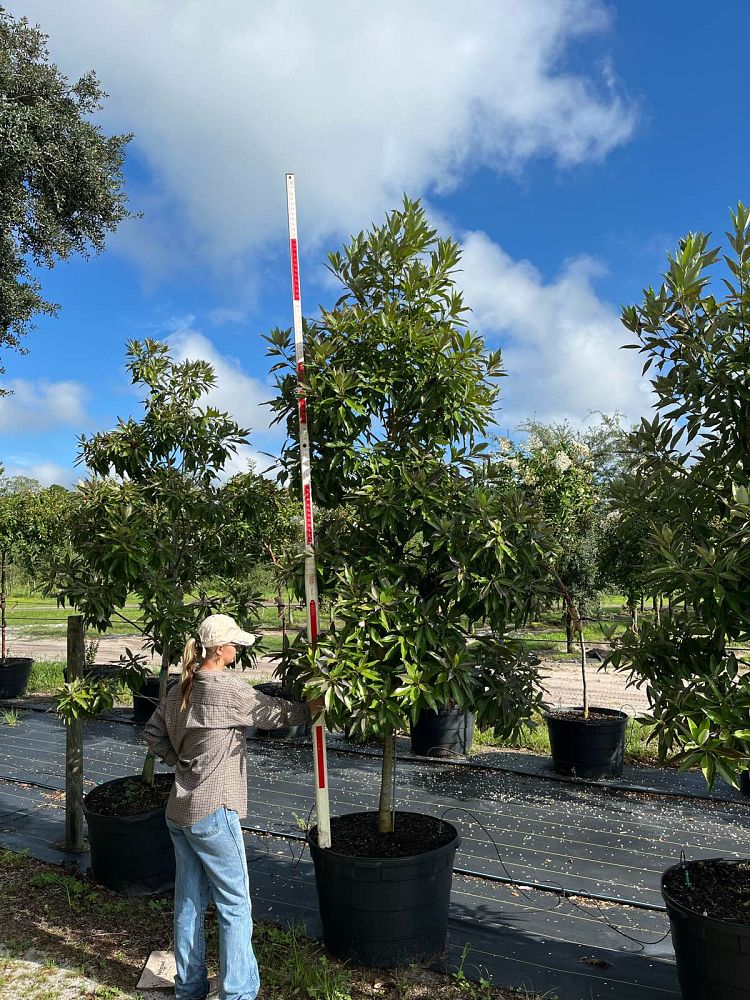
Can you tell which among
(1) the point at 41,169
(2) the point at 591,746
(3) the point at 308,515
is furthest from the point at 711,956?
(1) the point at 41,169

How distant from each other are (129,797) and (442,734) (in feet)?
12.1

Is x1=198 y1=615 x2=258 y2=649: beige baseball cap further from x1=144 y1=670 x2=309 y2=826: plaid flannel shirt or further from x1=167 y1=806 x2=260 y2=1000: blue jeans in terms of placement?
x1=167 y1=806 x2=260 y2=1000: blue jeans

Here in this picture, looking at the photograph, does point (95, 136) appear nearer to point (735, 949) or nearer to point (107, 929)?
point (107, 929)

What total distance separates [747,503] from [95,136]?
16.5 meters

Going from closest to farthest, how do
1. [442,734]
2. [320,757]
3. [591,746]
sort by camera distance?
1. [320,757]
2. [591,746]
3. [442,734]

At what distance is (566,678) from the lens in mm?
14562

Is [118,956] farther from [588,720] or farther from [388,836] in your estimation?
[588,720]

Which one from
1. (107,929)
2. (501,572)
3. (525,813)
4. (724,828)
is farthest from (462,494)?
(724,828)

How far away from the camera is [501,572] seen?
3473 millimetres

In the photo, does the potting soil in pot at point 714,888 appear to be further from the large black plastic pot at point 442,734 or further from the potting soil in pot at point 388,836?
the large black plastic pot at point 442,734

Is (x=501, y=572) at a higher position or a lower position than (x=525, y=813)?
higher

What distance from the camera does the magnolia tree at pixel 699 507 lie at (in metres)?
2.77

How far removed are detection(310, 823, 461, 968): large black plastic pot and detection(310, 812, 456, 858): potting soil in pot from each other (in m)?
0.10

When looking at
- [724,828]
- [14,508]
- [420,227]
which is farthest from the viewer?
[14,508]
